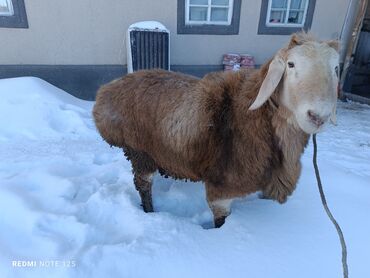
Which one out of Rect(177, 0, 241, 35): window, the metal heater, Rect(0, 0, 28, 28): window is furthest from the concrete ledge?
Rect(177, 0, 241, 35): window

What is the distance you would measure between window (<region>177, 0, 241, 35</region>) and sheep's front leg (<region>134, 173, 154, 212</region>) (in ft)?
14.3

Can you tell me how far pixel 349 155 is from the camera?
397cm

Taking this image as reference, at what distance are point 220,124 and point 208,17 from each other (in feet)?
15.7

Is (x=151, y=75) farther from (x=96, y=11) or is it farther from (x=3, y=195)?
(x=96, y=11)

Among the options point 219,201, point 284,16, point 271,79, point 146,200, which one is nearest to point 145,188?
→ point 146,200

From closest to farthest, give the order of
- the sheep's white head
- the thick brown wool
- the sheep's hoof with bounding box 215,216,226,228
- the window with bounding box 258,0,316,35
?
the sheep's white head < the thick brown wool < the sheep's hoof with bounding box 215,216,226,228 < the window with bounding box 258,0,316,35

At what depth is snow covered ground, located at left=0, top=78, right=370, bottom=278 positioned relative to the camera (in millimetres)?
1946

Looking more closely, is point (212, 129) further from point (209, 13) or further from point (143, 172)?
point (209, 13)

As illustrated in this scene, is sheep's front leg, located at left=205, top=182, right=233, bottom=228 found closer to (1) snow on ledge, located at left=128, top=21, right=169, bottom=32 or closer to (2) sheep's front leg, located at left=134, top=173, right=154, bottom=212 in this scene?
(2) sheep's front leg, located at left=134, top=173, right=154, bottom=212

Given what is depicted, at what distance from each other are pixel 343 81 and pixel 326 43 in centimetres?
657

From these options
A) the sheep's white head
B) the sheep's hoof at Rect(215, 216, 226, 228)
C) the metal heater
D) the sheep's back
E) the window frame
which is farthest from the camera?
the window frame

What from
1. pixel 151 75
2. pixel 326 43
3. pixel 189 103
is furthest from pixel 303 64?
pixel 151 75

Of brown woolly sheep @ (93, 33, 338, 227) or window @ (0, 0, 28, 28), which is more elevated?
window @ (0, 0, 28, 28)

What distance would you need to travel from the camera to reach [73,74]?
5.86 meters
